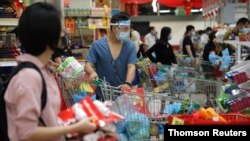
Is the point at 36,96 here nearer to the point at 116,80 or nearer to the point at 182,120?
the point at 182,120

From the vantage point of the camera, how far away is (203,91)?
5.21 metres

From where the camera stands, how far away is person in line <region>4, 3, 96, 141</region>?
203cm

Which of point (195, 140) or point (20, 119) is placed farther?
point (195, 140)

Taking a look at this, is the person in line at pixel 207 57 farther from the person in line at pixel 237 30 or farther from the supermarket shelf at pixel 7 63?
the supermarket shelf at pixel 7 63

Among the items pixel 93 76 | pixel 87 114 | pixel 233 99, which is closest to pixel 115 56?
pixel 93 76

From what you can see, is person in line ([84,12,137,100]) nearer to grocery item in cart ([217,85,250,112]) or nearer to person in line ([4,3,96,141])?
grocery item in cart ([217,85,250,112])

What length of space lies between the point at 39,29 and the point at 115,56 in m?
2.76

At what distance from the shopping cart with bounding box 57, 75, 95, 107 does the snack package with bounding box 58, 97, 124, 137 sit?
1.60 m

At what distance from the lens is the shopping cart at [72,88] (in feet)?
13.0

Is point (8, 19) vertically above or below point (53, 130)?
above

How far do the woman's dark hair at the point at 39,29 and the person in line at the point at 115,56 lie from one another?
2577mm

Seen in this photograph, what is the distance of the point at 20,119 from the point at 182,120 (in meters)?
1.53

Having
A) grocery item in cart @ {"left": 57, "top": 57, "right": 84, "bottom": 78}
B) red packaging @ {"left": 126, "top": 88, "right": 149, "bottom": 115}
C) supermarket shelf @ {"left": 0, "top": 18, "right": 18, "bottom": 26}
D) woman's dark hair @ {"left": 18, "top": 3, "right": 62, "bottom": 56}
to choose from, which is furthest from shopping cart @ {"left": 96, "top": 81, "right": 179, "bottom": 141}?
supermarket shelf @ {"left": 0, "top": 18, "right": 18, "bottom": 26}

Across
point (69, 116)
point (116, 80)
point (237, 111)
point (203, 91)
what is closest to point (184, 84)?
point (203, 91)
